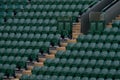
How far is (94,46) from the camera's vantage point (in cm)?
1783

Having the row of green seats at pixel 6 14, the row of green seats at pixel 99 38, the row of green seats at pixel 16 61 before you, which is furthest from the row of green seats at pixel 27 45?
the row of green seats at pixel 6 14

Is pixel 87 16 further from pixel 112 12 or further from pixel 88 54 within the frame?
pixel 88 54

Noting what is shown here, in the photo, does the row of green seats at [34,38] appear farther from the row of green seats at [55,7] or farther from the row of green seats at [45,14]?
the row of green seats at [55,7]

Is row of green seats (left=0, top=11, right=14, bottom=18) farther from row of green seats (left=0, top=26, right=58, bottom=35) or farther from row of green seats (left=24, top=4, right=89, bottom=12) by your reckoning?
row of green seats (left=0, top=26, right=58, bottom=35)

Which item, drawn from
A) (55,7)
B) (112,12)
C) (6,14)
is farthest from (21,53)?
(112,12)

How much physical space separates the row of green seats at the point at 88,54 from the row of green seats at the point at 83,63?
0.12 m

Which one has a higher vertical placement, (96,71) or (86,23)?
(86,23)

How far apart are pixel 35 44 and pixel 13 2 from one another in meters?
3.32

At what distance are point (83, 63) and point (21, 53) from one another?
8.90ft

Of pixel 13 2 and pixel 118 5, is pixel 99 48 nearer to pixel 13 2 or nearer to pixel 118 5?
pixel 118 5

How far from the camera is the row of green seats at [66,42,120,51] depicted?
1751 cm

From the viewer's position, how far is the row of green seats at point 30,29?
19.5m

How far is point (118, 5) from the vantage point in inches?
750

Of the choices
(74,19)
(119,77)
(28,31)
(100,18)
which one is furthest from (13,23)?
(119,77)
